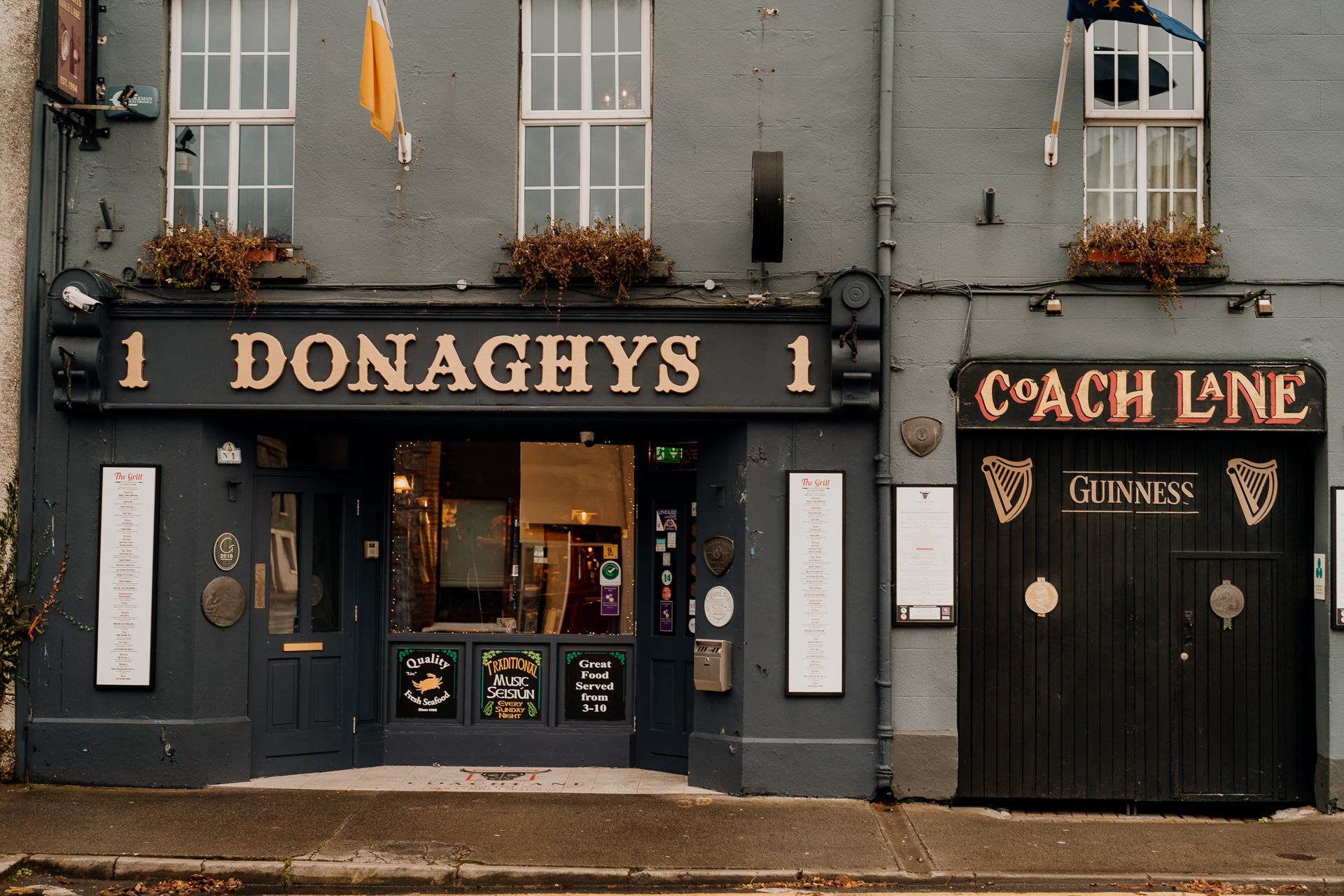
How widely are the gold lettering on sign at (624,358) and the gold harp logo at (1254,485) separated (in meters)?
4.58

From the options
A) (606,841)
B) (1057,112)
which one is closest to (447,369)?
(606,841)

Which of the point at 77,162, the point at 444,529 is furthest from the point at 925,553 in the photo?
the point at 77,162

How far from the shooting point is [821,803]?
24.0 feet

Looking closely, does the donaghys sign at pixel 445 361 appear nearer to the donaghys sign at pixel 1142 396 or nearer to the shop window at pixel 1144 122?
the donaghys sign at pixel 1142 396

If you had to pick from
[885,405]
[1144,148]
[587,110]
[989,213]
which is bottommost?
[885,405]

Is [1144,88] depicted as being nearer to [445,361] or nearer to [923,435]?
[923,435]

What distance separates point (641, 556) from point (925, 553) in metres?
2.44

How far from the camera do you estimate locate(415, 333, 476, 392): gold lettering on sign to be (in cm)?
761

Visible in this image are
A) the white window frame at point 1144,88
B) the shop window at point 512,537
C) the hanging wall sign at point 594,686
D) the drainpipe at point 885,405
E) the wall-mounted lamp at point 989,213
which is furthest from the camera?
the shop window at point 512,537

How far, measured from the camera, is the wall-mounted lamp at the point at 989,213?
24.7 ft

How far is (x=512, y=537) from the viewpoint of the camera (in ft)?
28.7

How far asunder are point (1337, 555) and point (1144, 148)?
134 inches

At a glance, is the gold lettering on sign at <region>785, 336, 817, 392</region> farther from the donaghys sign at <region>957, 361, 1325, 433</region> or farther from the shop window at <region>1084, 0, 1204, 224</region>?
the shop window at <region>1084, 0, 1204, 224</region>

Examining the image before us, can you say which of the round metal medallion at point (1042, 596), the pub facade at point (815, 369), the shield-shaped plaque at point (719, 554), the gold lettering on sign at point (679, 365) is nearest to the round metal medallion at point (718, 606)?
the pub facade at point (815, 369)
